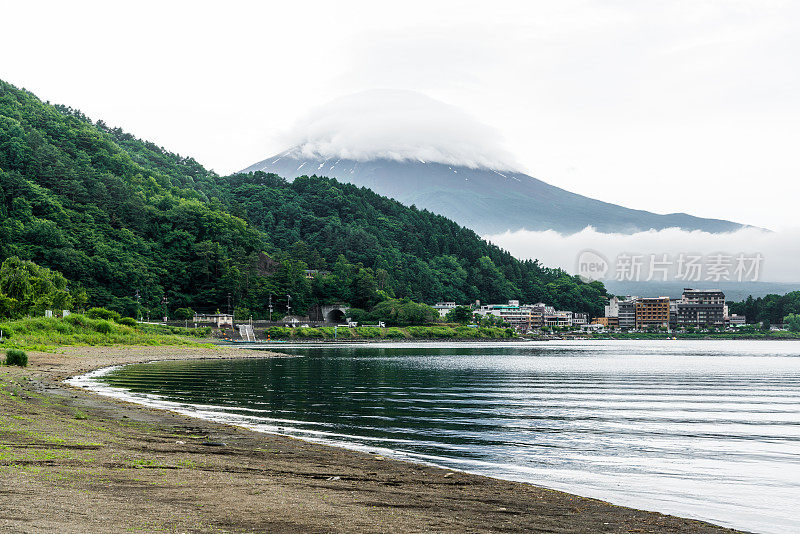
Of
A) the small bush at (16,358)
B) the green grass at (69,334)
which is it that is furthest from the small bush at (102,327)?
the small bush at (16,358)

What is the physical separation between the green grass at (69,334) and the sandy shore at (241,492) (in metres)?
35.3

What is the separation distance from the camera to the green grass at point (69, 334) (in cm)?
5100

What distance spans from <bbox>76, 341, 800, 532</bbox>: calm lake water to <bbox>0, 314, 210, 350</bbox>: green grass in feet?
54.0

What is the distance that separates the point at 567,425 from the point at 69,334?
2086 inches

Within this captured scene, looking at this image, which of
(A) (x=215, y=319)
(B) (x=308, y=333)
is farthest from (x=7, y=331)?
(B) (x=308, y=333)

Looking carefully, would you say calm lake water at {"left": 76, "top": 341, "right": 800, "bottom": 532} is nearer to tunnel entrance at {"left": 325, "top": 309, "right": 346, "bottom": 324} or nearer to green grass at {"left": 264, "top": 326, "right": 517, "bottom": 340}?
green grass at {"left": 264, "top": 326, "right": 517, "bottom": 340}

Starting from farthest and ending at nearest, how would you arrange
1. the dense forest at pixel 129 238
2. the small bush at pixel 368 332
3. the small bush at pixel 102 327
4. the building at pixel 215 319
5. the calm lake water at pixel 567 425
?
Answer: the small bush at pixel 368 332 < the building at pixel 215 319 < the dense forest at pixel 129 238 < the small bush at pixel 102 327 < the calm lake water at pixel 567 425

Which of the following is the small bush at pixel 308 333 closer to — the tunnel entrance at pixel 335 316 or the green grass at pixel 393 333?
the green grass at pixel 393 333

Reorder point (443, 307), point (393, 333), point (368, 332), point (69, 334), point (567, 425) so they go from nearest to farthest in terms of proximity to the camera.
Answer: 1. point (567, 425)
2. point (69, 334)
3. point (368, 332)
4. point (393, 333)
5. point (443, 307)

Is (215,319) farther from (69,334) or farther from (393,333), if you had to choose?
(69,334)

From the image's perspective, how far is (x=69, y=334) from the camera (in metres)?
61.5

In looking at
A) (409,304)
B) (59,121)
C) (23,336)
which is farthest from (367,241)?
(23,336)

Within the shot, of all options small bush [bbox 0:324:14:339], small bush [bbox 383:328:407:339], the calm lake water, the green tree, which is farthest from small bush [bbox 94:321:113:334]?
small bush [bbox 383:328:407:339]

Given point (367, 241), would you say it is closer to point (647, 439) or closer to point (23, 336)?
point (23, 336)
